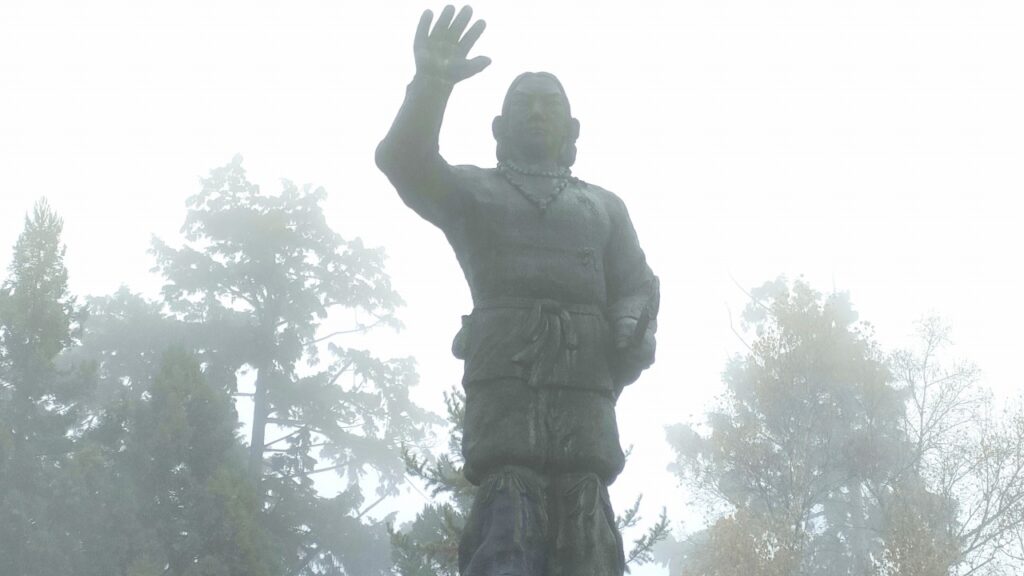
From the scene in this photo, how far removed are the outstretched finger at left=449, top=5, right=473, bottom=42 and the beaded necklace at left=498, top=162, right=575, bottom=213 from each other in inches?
30.3

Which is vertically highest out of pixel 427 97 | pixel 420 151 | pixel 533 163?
pixel 533 163

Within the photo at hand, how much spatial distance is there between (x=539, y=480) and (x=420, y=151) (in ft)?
5.42

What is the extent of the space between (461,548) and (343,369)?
32319mm

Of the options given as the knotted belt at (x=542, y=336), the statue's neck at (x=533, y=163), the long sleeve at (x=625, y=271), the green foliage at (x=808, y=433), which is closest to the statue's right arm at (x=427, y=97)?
the statue's neck at (x=533, y=163)

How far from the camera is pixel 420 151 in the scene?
4980 mm

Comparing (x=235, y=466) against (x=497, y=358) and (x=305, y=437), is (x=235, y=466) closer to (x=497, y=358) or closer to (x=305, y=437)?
(x=305, y=437)

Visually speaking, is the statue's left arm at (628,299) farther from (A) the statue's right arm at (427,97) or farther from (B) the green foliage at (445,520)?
(B) the green foliage at (445,520)

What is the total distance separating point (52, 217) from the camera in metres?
31.0

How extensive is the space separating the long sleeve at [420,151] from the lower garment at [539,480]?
3.25ft

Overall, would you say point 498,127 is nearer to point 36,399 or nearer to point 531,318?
point 531,318

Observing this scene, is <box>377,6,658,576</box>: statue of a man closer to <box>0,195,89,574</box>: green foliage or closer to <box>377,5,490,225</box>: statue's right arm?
<box>377,5,490,225</box>: statue's right arm

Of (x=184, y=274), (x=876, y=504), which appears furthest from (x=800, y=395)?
(x=184, y=274)

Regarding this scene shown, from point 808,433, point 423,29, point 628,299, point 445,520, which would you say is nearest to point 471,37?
point 423,29

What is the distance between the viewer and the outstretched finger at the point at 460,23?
5000 mm
